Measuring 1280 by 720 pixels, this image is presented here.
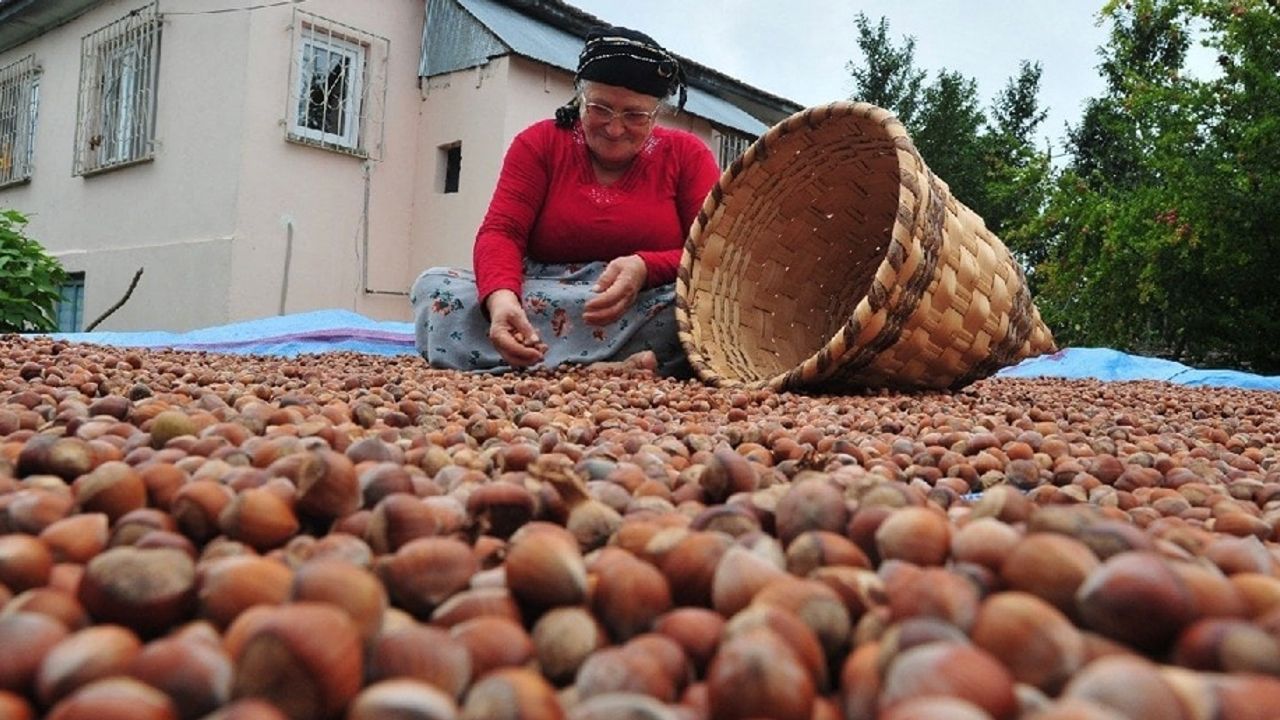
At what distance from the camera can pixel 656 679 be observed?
64 centimetres

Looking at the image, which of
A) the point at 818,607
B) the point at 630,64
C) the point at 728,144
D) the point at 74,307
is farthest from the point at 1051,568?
the point at 74,307

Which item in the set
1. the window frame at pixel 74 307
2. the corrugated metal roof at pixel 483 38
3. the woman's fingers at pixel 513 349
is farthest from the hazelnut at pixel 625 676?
the window frame at pixel 74 307

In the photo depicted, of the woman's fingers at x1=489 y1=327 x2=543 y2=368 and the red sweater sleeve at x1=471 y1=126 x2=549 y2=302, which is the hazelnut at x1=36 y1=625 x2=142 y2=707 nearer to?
the woman's fingers at x1=489 y1=327 x2=543 y2=368

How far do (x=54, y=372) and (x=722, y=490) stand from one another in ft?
6.12

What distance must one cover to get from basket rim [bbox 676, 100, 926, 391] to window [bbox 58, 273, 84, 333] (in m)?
6.60

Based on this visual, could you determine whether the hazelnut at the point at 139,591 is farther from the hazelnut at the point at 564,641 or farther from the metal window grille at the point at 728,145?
the metal window grille at the point at 728,145

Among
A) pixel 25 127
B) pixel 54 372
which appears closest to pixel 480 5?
pixel 25 127

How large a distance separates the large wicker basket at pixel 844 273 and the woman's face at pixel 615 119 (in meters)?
0.32

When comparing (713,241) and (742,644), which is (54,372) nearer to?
(713,241)

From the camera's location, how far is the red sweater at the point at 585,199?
11.1ft

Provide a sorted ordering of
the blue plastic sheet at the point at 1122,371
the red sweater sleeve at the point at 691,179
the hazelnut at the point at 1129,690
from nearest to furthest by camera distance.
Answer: the hazelnut at the point at 1129,690 < the red sweater sleeve at the point at 691,179 < the blue plastic sheet at the point at 1122,371

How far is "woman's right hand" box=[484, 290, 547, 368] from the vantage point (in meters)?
2.96

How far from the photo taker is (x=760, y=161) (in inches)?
128

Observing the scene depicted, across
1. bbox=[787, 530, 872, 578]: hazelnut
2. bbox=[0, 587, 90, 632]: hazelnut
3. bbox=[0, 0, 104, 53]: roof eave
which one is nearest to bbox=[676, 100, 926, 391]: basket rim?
bbox=[787, 530, 872, 578]: hazelnut
